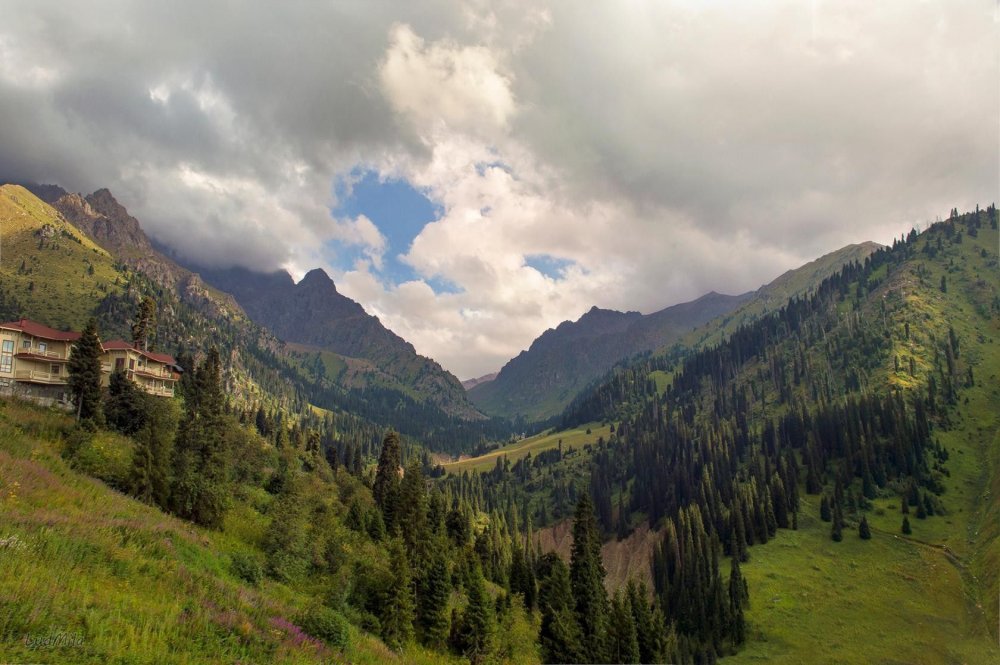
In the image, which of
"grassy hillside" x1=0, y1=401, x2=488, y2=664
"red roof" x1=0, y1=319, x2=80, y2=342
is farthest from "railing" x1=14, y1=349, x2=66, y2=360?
"grassy hillside" x1=0, y1=401, x2=488, y2=664

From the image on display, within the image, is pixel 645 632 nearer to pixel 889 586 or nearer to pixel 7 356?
pixel 889 586

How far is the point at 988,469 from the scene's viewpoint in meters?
178

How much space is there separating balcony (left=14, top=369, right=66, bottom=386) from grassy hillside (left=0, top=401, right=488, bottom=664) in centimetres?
3714

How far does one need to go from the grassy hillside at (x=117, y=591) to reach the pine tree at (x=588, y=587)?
2256 inches

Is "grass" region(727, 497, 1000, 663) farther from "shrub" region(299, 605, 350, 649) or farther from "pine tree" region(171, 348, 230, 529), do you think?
"shrub" region(299, 605, 350, 649)

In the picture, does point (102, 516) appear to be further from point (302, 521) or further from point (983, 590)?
point (983, 590)

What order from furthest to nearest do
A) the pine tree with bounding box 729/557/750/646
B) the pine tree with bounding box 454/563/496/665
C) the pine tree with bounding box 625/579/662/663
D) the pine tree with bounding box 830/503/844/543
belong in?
the pine tree with bounding box 830/503/844/543, the pine tree with bounding box 729/557/750/646, the pine tree with bounding box 625/579/662/663, the pine tree with bounding box 454/563/496/665

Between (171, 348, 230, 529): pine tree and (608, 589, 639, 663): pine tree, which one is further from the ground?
(171, 348, 230, 529): pine tree

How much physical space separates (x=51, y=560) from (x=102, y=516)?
12339 millimetres

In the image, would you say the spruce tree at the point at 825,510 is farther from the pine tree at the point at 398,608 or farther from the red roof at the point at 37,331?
the red roof at the point at 37,331

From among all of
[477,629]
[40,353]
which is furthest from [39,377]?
[477,629]

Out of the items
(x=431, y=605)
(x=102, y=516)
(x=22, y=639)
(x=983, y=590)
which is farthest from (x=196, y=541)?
(x=983, y=590)

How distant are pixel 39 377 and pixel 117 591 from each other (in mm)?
71284

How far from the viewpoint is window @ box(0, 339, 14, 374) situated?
2768 inches
